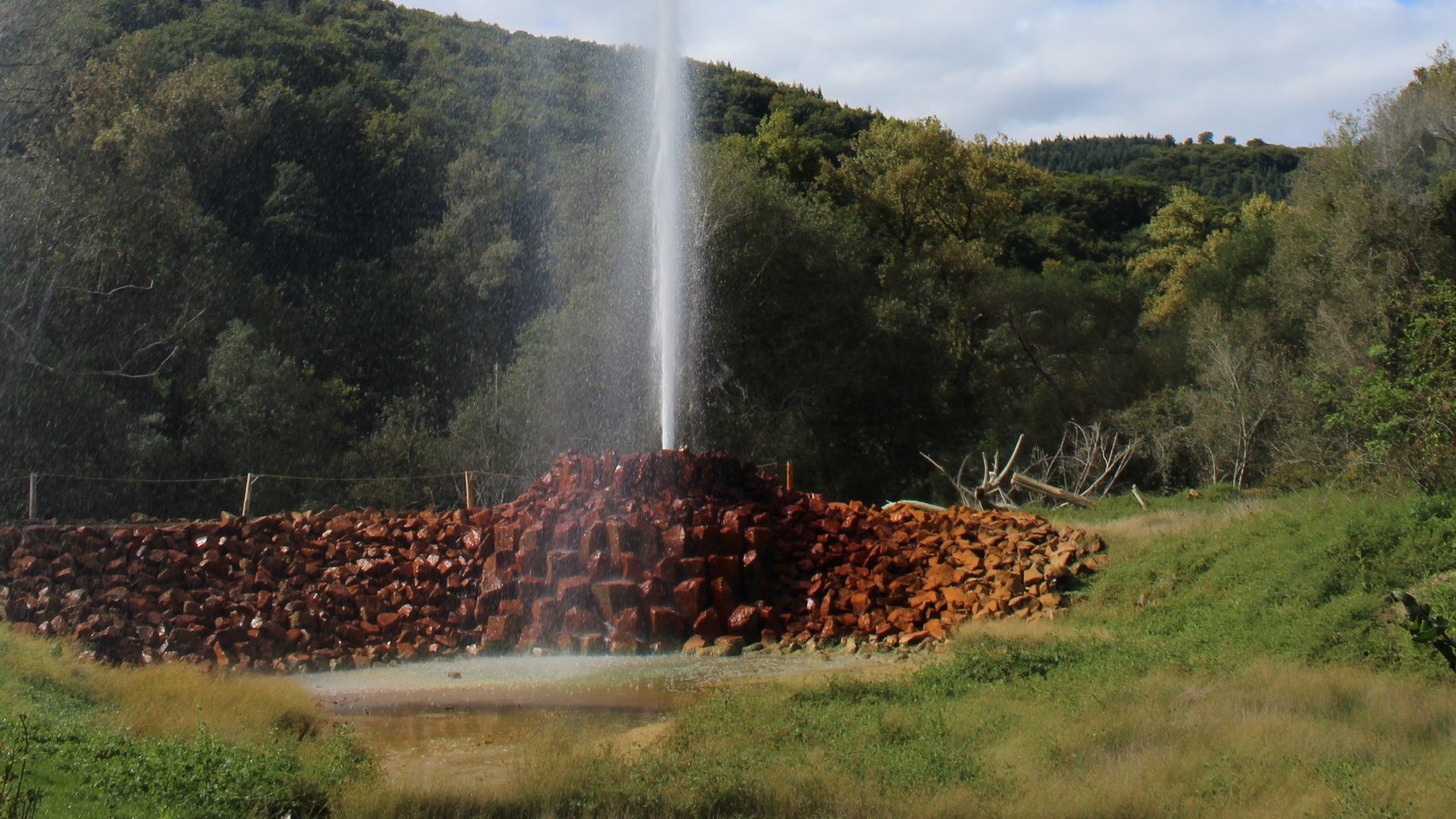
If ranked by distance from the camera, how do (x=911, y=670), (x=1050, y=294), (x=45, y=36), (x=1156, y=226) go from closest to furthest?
1. (x=911, y=670)
2. (x=45, y=36)
3. (x=1050, y=294)
4. (x=1156, y=226)

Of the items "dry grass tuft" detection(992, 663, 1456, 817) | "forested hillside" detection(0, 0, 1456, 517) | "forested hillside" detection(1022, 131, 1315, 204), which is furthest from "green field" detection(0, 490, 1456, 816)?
"forested hillside" detection(1022, 131, 1315, 204)

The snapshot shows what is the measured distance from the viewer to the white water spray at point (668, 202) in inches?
688

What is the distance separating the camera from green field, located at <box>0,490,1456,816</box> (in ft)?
20.5

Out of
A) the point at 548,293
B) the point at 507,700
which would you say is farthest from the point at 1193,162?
the point at 507,700

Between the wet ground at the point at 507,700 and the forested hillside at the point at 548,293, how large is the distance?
30.3ft

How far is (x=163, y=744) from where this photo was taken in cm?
686

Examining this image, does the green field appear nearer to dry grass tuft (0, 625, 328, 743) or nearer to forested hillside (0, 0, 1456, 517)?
dry grass tuft (0, 625, 328, 743)

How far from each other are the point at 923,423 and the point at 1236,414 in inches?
303

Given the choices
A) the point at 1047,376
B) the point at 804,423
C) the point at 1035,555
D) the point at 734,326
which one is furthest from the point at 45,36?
the point at 1047,376

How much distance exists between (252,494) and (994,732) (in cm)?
1753

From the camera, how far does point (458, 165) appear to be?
31.9 meters

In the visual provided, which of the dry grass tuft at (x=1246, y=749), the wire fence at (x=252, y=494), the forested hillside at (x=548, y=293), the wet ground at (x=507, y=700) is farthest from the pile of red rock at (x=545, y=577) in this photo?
the wire fence at (x=252, y=494)

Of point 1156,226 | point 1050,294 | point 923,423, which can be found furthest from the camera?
point 1156,226

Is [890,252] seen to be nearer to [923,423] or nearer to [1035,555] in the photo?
[923,423]
